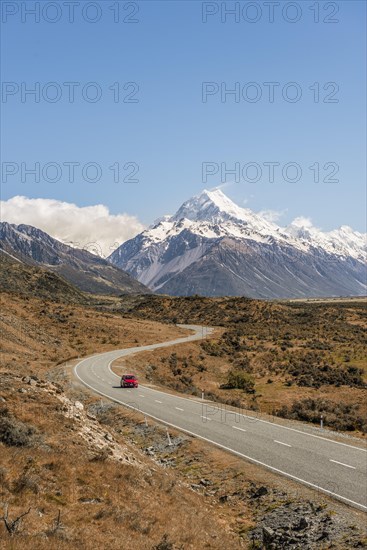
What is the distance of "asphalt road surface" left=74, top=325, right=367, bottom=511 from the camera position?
17625mm

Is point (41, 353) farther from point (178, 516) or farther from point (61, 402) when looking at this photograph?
point (178, 516)

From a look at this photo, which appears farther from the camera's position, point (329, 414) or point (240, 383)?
point (240, 383)

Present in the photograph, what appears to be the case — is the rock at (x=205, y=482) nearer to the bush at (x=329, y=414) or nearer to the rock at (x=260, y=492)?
the rock at (x=260, y=492)

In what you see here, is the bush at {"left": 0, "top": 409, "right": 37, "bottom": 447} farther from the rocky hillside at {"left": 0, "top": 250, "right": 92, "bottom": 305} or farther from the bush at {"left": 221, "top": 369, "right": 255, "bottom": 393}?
the rocky hillside at {"left": 0, "top": 250, "right": 92, "bottom": 305}

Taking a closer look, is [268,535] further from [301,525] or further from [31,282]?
[31,282]

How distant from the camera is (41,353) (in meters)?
58.8

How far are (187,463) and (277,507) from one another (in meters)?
5.68

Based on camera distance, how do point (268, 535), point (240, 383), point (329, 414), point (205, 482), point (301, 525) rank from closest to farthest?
point (268, 535)
point (301, 525)
point (205, 482)
point (329, 414)
point (240, 383)

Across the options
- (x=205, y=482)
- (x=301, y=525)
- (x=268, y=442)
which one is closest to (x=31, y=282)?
(x=268, y=442)

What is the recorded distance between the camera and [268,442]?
22703 millimetres

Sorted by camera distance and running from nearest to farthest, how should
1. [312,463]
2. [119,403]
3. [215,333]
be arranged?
[312,463]
[119,403]
[215,333]

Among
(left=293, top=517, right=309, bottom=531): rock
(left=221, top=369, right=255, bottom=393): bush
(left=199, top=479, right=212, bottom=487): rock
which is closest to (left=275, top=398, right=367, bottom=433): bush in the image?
(left=221, top=369, right=255, bottom=393): bush

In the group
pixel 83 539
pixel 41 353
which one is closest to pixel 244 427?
pixel 83 539

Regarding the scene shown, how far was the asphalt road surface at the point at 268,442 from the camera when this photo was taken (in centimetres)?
1762
